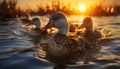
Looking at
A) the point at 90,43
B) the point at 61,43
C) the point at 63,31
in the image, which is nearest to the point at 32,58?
the point at 61,43

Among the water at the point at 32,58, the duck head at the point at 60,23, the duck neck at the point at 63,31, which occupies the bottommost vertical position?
the water at the point at 32,58

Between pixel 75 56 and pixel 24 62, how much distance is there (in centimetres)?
144

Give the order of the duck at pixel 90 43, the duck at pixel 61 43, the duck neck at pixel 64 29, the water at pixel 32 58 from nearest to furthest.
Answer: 1. the water at pixel 32 58
2. the duck at pixel 61 43
3. the duck at pixel 90 43
4. the duck neck at pixel 64 29

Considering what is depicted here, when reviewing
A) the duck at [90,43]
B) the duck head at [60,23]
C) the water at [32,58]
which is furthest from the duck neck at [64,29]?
the water at [32,58]

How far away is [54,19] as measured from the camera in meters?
7.24

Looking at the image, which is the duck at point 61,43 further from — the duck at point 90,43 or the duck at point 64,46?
the duck at point 90,43

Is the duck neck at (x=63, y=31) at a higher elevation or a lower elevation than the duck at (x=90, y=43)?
higher

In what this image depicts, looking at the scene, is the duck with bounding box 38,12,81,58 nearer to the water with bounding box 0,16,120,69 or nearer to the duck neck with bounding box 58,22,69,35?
the duck neck with bounding box 58,22,69,35

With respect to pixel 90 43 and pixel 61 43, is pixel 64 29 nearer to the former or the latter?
pixel 61 43

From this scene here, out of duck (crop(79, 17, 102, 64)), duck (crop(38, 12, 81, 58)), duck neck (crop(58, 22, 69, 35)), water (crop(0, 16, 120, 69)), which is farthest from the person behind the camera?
duck neck (crop(58, 22, 69, 35))

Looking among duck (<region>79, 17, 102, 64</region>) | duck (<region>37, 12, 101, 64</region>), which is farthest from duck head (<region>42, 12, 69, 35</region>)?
duck (<region>79, 17, 102, 64</region>)

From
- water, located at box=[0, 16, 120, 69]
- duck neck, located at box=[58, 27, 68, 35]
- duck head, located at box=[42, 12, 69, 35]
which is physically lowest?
water, located at box=[0, 16, 120, 69]

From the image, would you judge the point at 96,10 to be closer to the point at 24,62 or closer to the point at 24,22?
the point at 24,22

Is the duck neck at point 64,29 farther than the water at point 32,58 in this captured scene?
Yes
